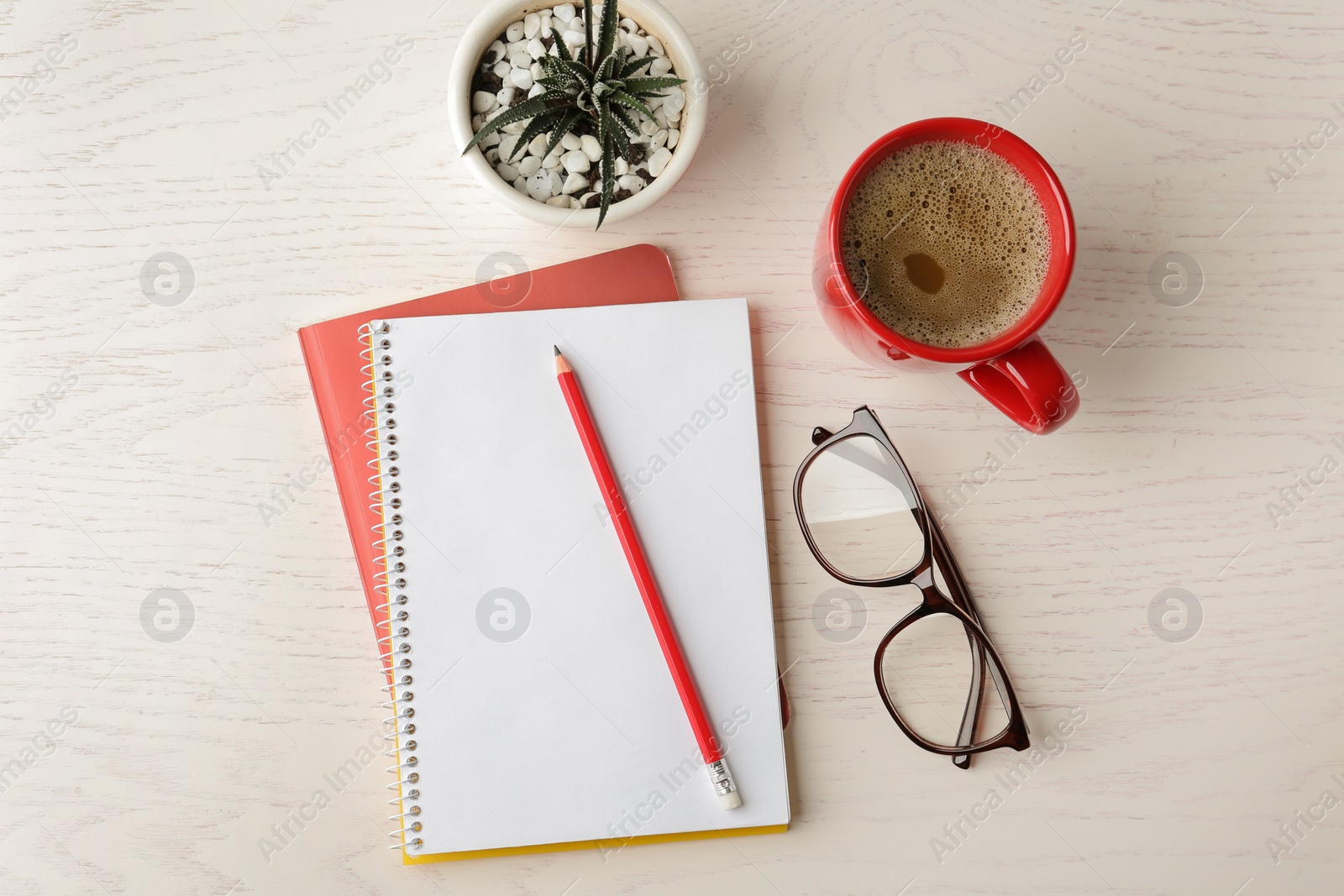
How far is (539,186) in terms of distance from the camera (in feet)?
2.21

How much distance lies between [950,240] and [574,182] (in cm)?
29

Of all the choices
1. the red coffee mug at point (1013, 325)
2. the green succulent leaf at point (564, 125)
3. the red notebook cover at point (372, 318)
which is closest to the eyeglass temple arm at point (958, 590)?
the red coffee mug at point (1013, 325)

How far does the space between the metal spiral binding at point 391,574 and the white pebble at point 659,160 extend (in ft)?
0.84

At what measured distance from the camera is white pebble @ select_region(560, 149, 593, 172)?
26.4 inches

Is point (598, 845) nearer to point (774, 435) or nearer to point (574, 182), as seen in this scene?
point (774, 435)

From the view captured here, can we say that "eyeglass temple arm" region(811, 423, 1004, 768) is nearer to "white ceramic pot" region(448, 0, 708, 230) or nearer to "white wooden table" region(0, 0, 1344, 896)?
"white wooden table" region(0, 0, 1344, 896)

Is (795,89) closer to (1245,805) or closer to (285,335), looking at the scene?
(285,335)

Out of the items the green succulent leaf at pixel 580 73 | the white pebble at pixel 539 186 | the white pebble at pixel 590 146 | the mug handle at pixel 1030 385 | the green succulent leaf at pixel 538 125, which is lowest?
the mug handle at pixel 1030 385

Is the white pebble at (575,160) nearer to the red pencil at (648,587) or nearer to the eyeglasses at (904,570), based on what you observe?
the red pencil at (648,587)

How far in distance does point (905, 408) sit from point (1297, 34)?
483 millimetres

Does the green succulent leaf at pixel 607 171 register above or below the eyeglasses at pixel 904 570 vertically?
above

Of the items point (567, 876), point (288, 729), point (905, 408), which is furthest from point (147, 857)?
point (905, 408)

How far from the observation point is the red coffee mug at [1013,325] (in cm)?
59

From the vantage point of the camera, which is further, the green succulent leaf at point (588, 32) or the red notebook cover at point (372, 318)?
the red notebook cover at point (372, 318)
